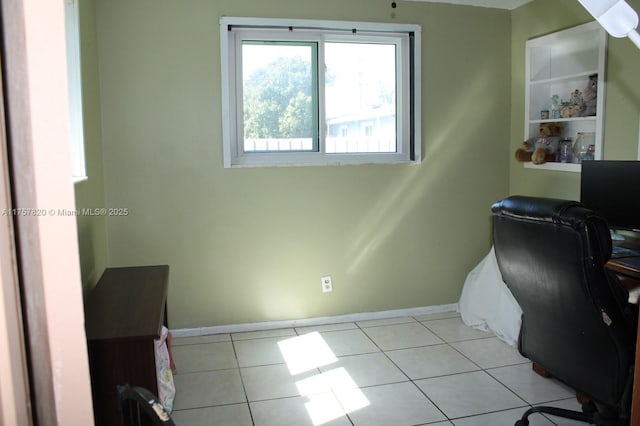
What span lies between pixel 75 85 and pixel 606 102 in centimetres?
306

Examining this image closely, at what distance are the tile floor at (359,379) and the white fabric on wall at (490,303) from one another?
0.09m

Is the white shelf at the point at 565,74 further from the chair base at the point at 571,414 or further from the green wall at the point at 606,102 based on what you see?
the chair base at the point at 571,414

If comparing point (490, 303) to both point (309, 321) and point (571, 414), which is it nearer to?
point (309, 321)

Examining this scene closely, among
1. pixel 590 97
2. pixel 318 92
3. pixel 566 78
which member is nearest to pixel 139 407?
pixel 318 92

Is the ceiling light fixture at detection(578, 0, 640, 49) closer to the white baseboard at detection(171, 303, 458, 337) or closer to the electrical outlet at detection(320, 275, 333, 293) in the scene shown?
the electrical outlet at detection(320, 275, 333, 293)

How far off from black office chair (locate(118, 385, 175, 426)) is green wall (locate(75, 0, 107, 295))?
188cm

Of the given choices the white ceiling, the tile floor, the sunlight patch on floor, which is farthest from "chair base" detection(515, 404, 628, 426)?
the white ceiling

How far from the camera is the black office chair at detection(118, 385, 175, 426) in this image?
2.45 feet

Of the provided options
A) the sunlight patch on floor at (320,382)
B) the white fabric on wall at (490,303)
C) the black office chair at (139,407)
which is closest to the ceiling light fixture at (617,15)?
the black office chair at (139,407)

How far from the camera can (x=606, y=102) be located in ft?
10.6

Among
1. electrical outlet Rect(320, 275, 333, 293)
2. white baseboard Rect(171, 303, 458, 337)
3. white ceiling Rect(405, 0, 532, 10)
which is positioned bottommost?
white baseboard Rect(171, 303, 458, 337)

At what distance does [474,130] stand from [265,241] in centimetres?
184

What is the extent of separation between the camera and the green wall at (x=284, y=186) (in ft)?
11.4

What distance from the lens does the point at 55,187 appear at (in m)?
0.43
